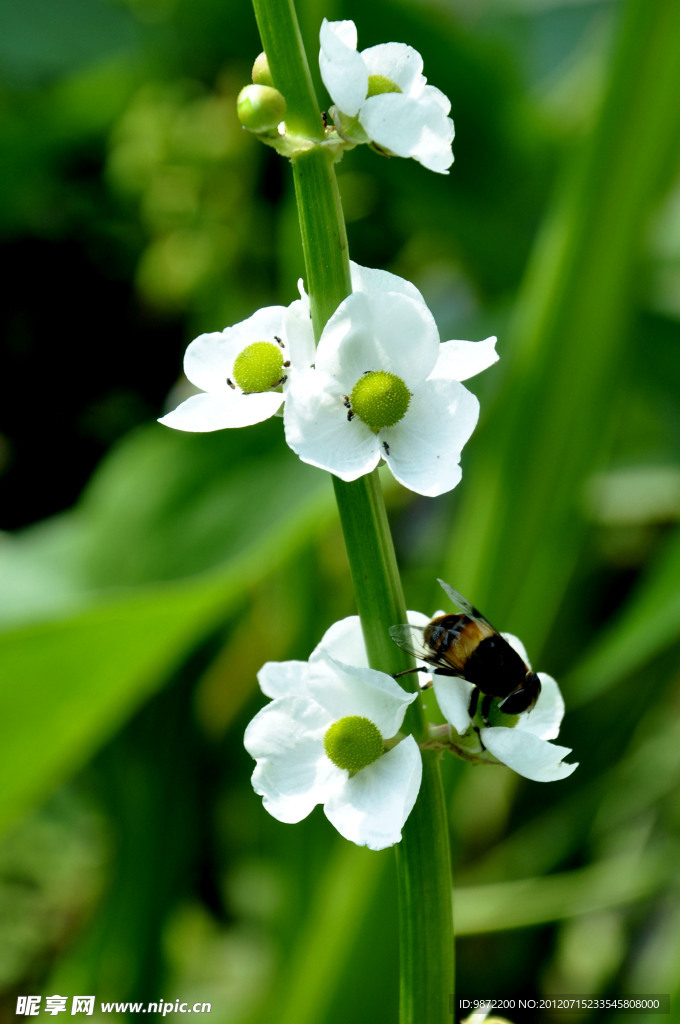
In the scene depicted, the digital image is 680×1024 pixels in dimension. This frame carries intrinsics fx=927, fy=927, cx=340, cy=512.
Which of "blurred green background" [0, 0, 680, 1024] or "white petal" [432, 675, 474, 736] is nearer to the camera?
"white petal" [432, 675, 474, 736]

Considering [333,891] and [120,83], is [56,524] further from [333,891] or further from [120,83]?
[120,83]

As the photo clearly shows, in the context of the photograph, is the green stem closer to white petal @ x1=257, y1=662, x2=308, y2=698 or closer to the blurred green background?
white petal @ x1=257, y1=662, x2=308, y2=698

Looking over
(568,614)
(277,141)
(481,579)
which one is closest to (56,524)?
(481,579)

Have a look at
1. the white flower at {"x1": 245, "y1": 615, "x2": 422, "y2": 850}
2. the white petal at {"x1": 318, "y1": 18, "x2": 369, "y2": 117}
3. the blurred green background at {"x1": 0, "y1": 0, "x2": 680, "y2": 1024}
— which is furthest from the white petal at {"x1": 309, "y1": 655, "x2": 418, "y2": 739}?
the blurred green background at {"x1": 0, "y1": 0, "x2": 680, "y2": 1024}

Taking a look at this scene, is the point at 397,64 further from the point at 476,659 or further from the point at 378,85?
the point at 476,659

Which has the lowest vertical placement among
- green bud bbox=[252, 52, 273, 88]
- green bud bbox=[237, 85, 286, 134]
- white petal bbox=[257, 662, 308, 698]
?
white petal bbox=[257, 662, 308, 698]

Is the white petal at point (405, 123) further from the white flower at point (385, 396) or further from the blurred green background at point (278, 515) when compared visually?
the blurred green background at point (278, 515)

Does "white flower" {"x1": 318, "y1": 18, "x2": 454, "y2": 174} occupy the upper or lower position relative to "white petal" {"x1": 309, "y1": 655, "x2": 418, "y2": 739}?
upper

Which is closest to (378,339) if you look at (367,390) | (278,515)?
(367,390)
